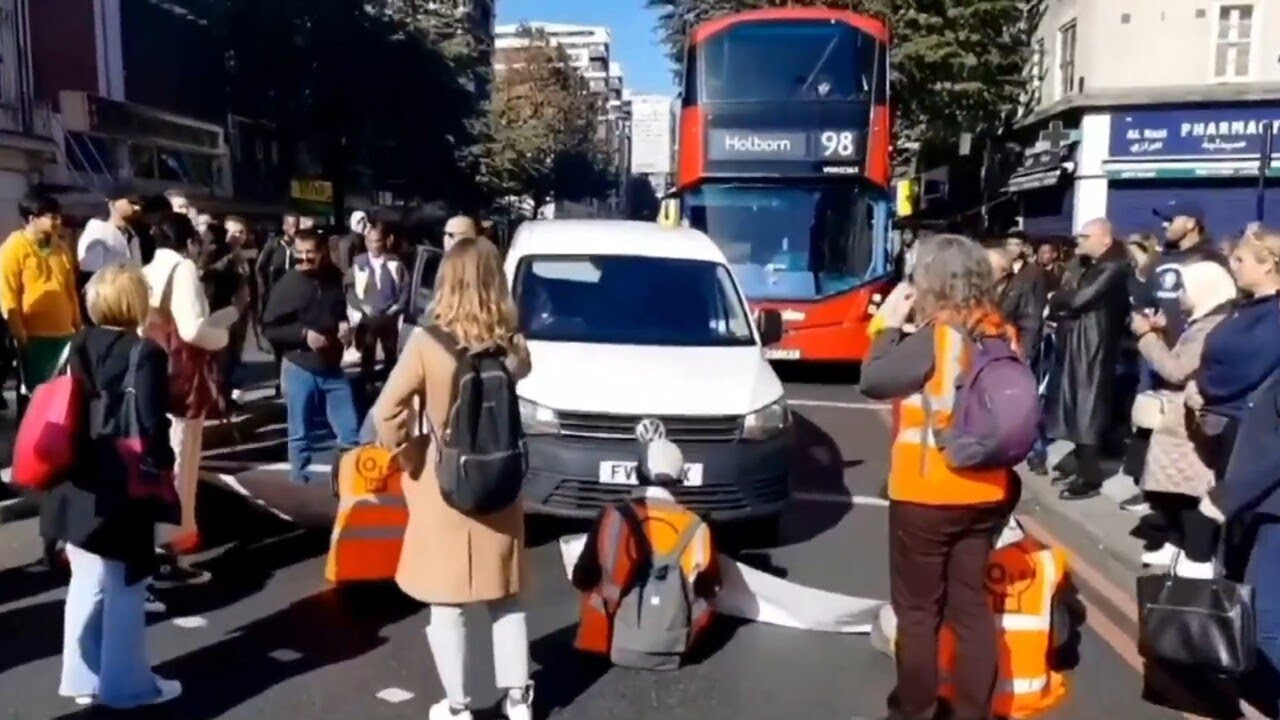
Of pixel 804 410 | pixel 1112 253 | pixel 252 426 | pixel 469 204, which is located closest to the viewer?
pixel 1112 253

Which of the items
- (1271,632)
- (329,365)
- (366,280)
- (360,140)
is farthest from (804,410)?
(360,140)

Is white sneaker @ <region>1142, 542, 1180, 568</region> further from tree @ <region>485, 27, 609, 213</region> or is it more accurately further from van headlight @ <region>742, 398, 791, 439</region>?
tree @ <region>485, 27, 609, 213</region>

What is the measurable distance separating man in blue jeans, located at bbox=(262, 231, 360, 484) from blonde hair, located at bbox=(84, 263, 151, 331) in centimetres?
279

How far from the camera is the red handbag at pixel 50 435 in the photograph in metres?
4.15

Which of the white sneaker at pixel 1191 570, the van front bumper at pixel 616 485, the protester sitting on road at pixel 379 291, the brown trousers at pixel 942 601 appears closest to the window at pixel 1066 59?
the protester sitting on road at pixel 379 291

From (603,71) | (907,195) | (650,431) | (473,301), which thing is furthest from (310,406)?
(603,71)

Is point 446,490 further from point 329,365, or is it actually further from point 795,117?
point 795,117

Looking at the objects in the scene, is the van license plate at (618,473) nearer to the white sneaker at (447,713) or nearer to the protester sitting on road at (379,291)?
the white sneaker at (447,713)

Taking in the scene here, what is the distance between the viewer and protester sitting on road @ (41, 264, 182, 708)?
4281mm

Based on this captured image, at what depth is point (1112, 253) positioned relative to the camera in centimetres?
832

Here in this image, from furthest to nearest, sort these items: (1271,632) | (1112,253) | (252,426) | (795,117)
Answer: (795,117) < (252,426) < (1112,253) < (1271,632)

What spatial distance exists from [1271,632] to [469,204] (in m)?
44.9

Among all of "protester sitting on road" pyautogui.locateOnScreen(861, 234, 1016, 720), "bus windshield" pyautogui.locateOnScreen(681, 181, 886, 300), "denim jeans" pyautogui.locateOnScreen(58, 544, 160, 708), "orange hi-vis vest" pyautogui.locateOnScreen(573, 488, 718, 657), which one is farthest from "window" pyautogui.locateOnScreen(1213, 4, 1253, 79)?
"denim jeans" pyautogui.locateOnScreen(58, 544, 160, 708)

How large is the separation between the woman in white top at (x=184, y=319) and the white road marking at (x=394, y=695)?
1.68 meters
